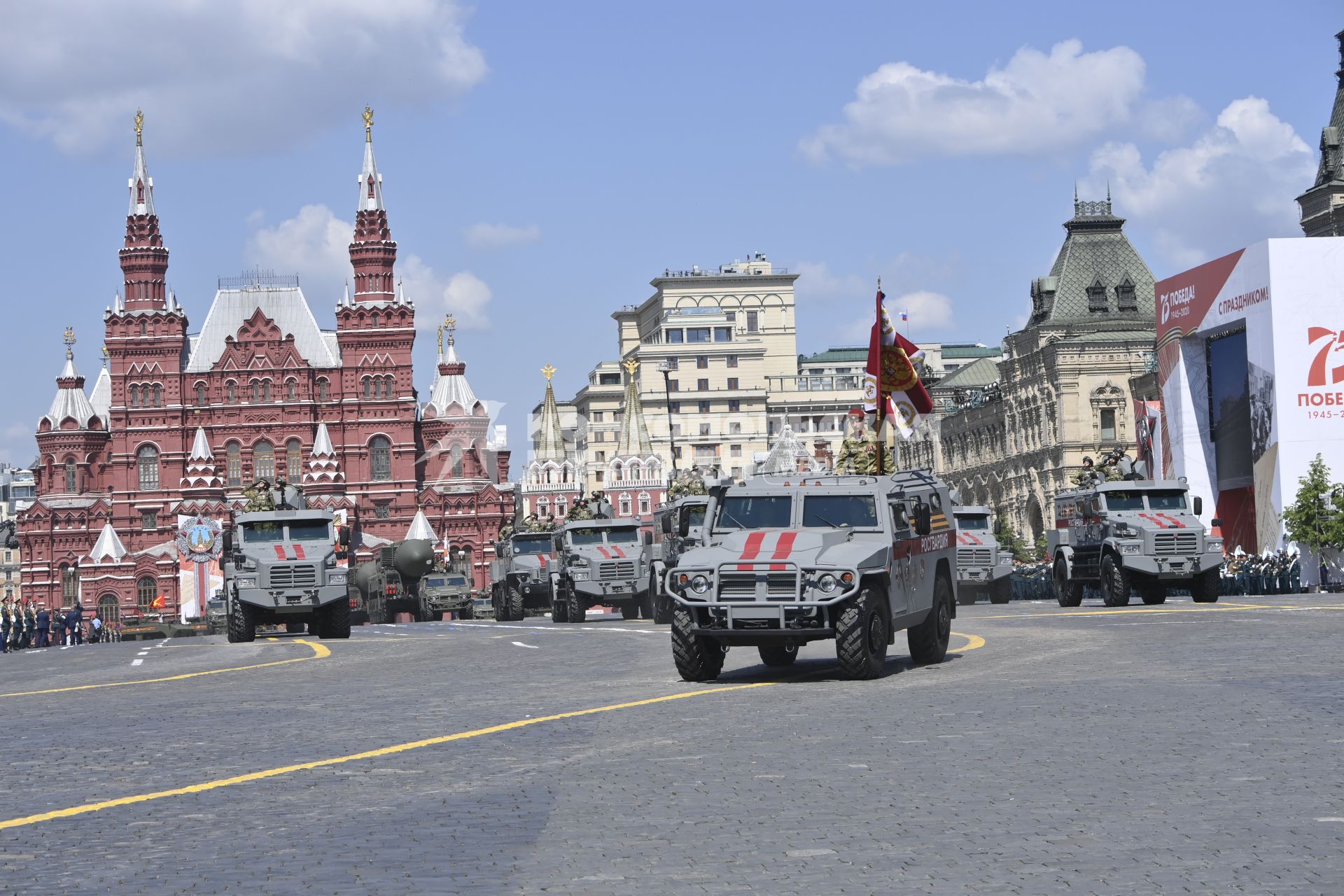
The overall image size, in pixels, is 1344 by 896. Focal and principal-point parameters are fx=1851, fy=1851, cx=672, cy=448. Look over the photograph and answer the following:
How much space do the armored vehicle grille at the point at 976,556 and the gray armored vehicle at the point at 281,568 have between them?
768 inches

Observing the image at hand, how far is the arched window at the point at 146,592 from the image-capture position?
4818 inches

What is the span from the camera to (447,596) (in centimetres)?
7650

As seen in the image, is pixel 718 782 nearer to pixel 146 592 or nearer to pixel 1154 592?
pixel 1154 592

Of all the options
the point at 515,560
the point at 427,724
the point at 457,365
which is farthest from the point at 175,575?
the point at 427,724

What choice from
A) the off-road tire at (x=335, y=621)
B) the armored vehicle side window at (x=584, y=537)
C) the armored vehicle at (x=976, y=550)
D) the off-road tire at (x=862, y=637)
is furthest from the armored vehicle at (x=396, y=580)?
the off-road tire at (x=862, y=637)

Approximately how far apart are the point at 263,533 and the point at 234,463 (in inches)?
3686

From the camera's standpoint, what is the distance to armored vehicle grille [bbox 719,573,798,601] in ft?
61.6

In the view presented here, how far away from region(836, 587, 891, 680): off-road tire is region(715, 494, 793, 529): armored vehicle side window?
155 centimetres

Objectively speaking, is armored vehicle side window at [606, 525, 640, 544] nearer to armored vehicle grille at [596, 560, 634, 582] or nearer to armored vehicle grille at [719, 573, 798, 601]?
armored vehicle grille at [596, 560, 634, 582]

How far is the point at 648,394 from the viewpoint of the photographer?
578 feet

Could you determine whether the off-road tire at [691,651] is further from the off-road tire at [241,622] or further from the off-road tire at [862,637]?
the off-road tire at [241,622]

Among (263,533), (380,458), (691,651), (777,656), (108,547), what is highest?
(380,458)

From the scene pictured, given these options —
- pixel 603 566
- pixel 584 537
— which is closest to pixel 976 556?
pixel 603 566

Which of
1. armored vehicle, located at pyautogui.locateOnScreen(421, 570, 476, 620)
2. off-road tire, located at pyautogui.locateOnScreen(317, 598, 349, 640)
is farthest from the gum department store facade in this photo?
off-road tire, located at pyautogui.locateOnScreen(317, 598, 349, 640)
